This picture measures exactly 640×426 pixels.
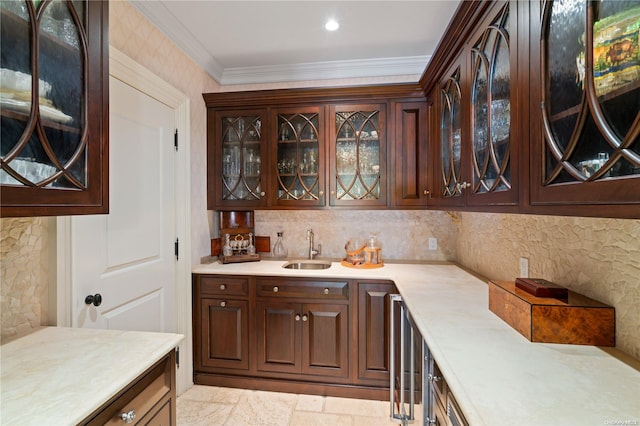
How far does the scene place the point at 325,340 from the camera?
2.25 metres

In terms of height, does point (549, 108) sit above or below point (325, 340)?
above

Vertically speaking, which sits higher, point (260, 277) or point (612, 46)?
point (612, 46)

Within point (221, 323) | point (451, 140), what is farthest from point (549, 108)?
point (221, 323)

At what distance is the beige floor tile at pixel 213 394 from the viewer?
7.21 feet

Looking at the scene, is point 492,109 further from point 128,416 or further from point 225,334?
point 225,334

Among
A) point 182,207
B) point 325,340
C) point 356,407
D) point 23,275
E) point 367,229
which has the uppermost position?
point 182,207

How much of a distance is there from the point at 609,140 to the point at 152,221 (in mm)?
2232

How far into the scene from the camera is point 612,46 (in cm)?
66

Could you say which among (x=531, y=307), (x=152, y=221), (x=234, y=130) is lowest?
(x=531, y=307)

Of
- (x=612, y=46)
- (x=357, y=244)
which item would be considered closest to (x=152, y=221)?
(x=357, y=244)

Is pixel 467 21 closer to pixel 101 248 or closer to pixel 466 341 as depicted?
pixel 466 341

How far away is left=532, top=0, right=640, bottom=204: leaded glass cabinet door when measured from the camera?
24.3 inches

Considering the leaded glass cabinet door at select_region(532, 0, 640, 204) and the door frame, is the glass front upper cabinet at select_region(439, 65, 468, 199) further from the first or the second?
the door frame

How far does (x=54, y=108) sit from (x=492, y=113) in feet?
5.20
